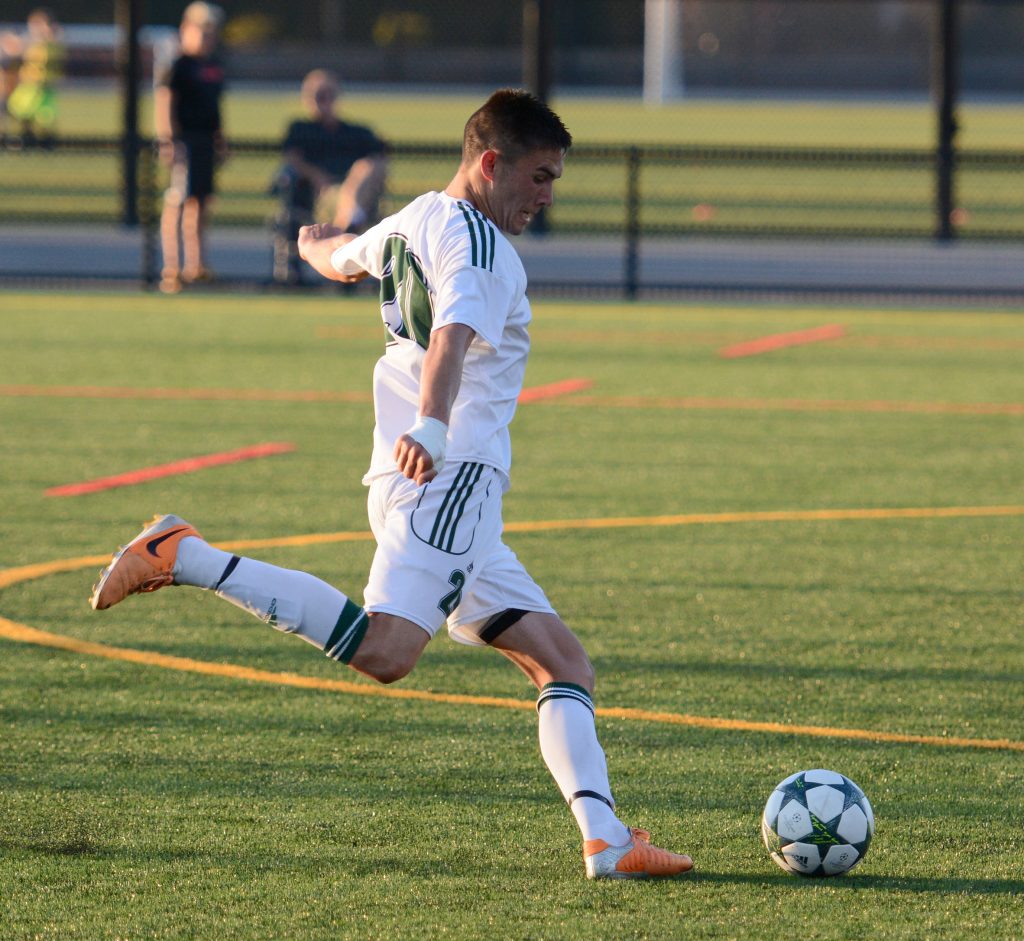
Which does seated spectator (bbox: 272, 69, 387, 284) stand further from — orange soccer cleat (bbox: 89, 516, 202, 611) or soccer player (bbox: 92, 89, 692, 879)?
orange soccer cleat (bbox: 89, 516, 202, 611)

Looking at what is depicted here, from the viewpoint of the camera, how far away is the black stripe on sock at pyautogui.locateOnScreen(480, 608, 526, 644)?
14.9 feet

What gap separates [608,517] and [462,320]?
488 centimetres

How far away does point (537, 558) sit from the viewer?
319 inches

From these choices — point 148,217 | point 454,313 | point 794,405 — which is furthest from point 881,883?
point 148,217

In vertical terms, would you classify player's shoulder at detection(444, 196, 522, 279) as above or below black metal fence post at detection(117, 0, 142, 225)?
below

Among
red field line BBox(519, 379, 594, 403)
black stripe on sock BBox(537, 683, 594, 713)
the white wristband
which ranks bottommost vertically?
red field line BBox(519, 379, 594, 403)

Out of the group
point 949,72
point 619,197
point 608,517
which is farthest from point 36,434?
point 619,197

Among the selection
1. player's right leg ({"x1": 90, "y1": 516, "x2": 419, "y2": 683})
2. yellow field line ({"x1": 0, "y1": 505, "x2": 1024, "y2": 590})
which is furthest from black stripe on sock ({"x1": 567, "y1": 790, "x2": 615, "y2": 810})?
yellow field line ({"x1": 0, "y1": 505, "x2": 1024, "y2": 590})

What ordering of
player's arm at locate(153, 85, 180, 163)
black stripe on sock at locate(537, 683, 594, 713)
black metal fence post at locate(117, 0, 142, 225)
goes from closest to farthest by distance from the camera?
black stripe on sock at locate(537, 683, 594, 713) → player's arm at locate(153, 85, 180, 163) → black metal fence post at locate(117, 0, 142, 225)

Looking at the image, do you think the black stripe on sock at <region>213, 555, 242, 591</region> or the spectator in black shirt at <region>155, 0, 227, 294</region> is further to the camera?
the spectator in black shirt at <region>155, 0, 227, 294</region>

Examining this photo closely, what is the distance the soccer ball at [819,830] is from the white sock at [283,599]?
1056 millimetres

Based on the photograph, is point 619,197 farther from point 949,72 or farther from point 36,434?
point 36,434

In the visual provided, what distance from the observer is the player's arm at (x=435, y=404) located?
404cm

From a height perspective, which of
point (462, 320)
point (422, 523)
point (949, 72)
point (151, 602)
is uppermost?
point (949, 72)
